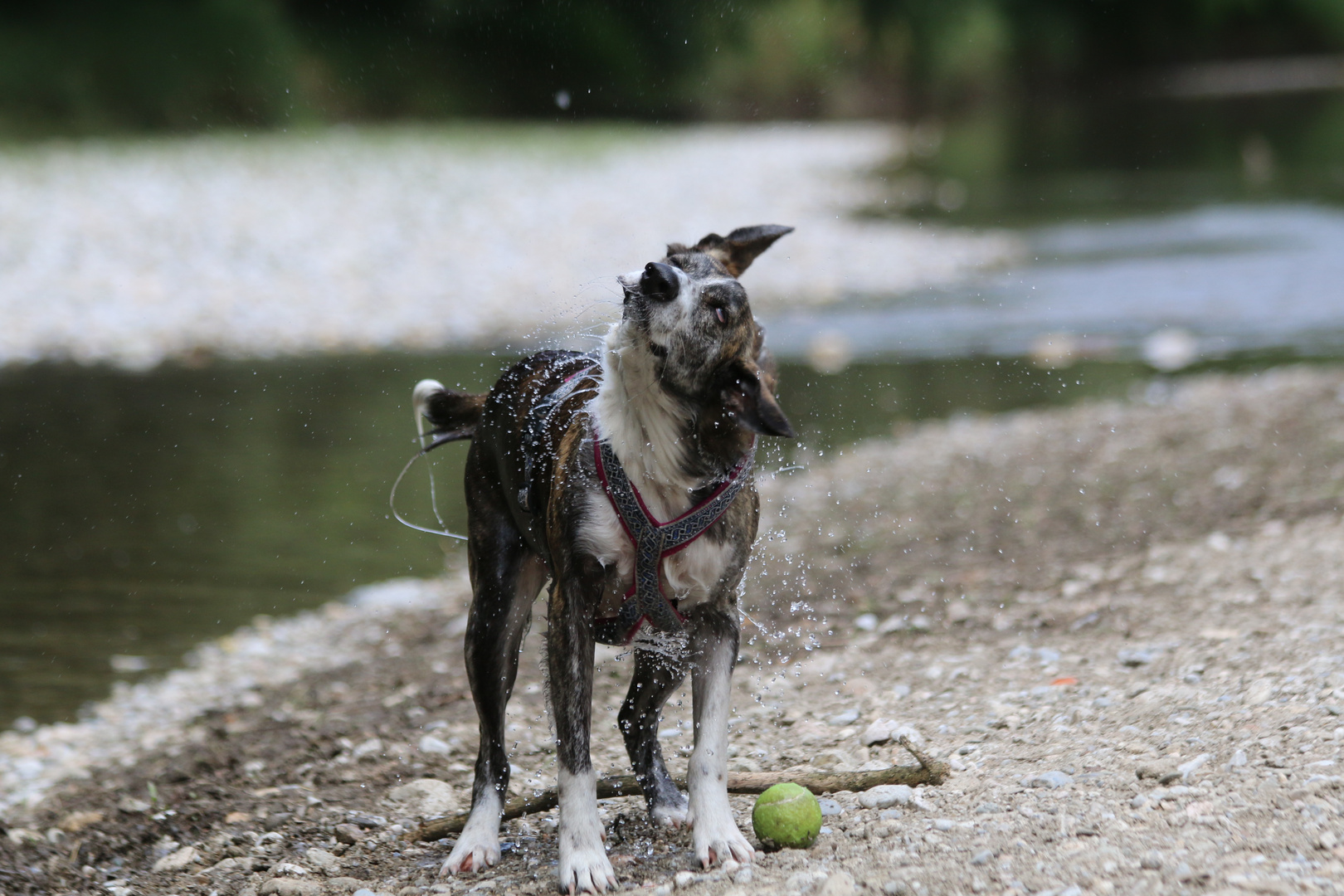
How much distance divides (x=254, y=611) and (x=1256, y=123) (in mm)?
39509

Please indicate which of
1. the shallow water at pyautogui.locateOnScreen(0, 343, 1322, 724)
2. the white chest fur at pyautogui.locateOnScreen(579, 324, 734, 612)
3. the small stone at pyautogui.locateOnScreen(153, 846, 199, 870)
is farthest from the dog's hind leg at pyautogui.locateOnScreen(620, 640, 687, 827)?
the shallow water at pyautogui.locateOnScreen(0, 343, 1322, 724)

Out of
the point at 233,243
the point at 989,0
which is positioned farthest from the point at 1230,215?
the point at 989,0

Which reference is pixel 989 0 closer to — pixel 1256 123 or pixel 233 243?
pixel 1256 123

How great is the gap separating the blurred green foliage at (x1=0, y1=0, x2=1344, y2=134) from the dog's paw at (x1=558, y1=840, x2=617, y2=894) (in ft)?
54.9

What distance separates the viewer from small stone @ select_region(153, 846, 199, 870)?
15.6 feet

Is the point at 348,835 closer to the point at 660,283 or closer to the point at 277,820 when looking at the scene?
the point at 277,820

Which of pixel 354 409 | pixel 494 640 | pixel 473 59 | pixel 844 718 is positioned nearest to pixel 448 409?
pixel 494 640

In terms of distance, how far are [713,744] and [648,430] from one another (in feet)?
3.20

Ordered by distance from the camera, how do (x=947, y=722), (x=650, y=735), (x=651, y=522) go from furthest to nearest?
(x=947, y=722) → (x=650, y=735) → (x=651, y=522)

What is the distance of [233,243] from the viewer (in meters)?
17.1

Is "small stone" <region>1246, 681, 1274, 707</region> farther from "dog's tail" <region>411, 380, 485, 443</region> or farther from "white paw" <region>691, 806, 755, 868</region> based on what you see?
"dog's tail" <region>411, 380, 485, 443</region>

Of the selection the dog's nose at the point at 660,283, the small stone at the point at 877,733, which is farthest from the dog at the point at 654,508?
the small stone at the point at 877,733

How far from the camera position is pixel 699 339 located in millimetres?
3865

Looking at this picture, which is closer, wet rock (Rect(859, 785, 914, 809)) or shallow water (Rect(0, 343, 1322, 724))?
wet rock (Rect(859, 785, 914, 809))
